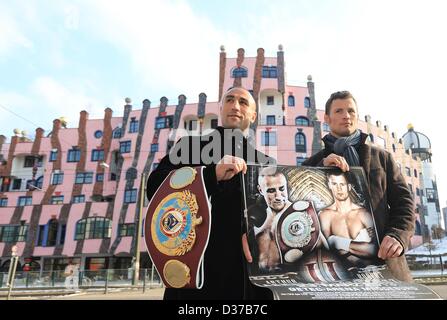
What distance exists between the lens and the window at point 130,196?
112ft

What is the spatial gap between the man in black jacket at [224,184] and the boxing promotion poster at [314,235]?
15cm

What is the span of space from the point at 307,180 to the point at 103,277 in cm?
2132

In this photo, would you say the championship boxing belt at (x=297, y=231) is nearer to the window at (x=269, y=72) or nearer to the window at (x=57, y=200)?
the window at (x=269, y=72)

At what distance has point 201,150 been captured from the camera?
8.15 ft

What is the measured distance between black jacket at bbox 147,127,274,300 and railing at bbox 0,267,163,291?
19.6m

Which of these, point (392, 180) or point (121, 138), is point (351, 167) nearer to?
Result: point (392, 180)

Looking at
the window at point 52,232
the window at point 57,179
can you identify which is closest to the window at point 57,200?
the window at point 57,179

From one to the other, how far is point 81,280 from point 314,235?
21.7 m

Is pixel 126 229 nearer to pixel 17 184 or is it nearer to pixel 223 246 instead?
pixel 17 184

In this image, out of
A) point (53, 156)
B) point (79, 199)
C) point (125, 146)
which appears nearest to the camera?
point (79, 199)

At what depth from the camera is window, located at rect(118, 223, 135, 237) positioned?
3312 cm

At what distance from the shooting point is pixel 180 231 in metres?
1.85

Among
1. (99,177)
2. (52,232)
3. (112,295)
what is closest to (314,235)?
(112,295)
